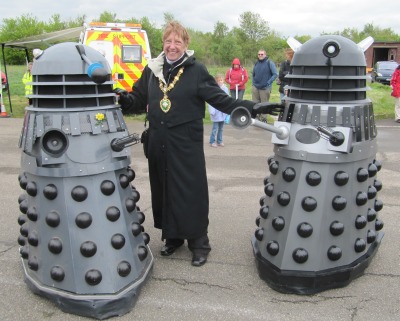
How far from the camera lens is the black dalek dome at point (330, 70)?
303 centimetres

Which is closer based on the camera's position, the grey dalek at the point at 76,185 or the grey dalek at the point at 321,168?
the grey dalek at the point at 76,185

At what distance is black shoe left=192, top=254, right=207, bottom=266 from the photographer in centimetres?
380

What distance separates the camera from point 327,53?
2.97 metres

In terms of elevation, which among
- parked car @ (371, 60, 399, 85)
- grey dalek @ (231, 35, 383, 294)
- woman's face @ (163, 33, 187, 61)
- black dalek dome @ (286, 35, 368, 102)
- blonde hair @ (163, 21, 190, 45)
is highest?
blonde hair @ (163, 21, 190, 45)

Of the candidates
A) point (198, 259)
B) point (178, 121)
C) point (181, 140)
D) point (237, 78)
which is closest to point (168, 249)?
point (198, 259)

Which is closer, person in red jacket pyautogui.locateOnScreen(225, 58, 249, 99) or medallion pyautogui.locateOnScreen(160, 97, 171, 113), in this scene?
A: medallion pyautogui.locateOnScreen(160, 97, 171, 113)

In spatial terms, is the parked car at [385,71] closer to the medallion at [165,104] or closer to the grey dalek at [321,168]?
the grey dalek at [321,168]

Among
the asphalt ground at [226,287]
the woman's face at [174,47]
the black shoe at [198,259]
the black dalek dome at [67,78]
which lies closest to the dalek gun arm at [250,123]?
the asphalt ground at [226,287]

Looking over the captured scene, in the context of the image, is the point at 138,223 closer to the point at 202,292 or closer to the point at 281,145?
the point at 202,292

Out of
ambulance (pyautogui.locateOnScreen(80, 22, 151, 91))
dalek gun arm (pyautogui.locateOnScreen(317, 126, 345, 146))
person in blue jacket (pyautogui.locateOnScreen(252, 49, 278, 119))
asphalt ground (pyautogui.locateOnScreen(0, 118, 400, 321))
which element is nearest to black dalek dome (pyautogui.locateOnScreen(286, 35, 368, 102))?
dalek gun arm (pyautogui.locateOnScreen(317, 126, 345, 146))

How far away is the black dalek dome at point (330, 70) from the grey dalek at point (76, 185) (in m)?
1.29

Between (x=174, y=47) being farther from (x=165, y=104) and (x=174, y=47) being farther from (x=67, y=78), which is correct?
(x=67, y=78)

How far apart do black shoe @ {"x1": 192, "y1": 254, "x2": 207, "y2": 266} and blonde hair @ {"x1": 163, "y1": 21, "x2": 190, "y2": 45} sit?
5.87 ft

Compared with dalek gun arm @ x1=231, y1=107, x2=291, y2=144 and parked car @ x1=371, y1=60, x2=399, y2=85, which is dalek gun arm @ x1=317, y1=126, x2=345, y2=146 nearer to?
dalek gun arm @ x1=231, y1=107, x2=291, y2=144
